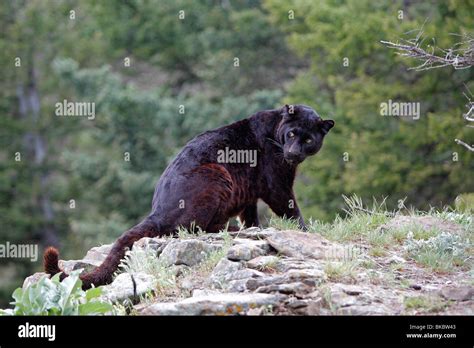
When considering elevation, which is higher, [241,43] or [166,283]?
[241,43]

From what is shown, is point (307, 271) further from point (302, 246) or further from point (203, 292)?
point (203, 292)

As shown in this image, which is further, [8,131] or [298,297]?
[8,131]

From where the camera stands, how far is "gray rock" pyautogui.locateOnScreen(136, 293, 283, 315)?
7059mm

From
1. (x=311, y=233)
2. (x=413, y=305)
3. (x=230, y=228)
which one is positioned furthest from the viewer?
(x=230, y=228)

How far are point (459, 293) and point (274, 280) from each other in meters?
1.53

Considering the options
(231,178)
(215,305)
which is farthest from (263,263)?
(231,178)

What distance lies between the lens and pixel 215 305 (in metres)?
7.09

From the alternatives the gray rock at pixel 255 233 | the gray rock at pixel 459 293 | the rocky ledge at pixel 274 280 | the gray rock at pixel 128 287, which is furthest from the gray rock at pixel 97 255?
the gray rock at pixel 459 293

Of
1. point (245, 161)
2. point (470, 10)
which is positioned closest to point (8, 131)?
point (470, 10)

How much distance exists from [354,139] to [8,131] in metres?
13.3

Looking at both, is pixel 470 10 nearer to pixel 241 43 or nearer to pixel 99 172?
pixel 241 43

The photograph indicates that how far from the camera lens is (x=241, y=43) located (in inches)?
1129

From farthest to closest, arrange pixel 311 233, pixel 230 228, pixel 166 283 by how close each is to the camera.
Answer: pixel 230 228 → pixel 311 233 → pixel 166 283

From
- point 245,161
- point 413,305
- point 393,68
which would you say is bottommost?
point 413,305
